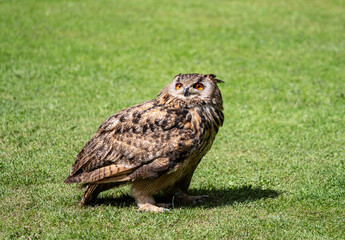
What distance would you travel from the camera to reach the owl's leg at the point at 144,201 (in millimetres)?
5820

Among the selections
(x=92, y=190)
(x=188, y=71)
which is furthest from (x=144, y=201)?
(x=188, y=71)

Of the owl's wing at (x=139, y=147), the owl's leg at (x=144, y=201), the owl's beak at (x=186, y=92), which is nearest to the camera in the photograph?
the owl's wing at (x=139, y=147)

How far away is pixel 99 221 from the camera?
555 centimetres

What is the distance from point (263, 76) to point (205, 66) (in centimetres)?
178

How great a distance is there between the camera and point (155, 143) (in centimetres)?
561

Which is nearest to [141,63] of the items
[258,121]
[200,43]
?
[200,43]

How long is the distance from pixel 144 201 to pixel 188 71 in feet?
24.6

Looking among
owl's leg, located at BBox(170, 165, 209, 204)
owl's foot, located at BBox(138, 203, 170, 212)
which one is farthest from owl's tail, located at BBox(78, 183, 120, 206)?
owl's leg, located at BBox(170, 165, 209, 204)

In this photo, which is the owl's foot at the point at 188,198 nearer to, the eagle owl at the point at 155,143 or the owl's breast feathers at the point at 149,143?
the eagle owl at the point at 155,143

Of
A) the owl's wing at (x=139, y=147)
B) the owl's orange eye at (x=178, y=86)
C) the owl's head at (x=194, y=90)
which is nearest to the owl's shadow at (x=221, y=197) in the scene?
the owl's wing at (x=139, y=147)

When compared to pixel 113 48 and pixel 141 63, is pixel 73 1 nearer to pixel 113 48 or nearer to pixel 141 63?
pixel 113 48

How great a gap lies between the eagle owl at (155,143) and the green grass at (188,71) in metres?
0.39

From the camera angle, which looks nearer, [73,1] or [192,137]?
[192,137]

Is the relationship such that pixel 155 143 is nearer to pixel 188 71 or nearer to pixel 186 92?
pixel 186 92
